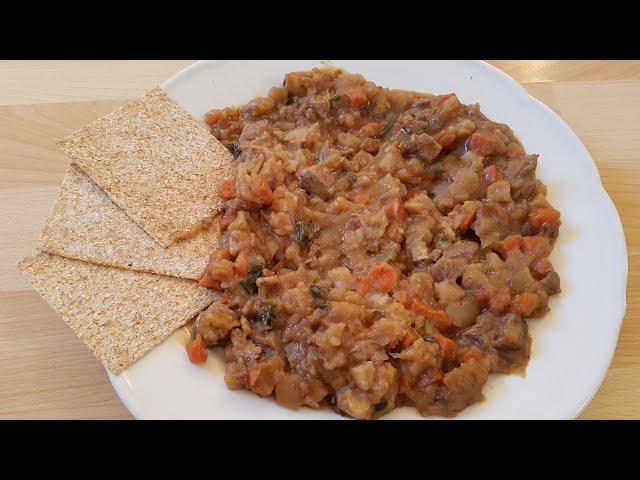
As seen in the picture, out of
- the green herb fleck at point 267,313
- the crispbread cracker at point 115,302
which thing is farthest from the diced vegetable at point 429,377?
the crispbread cracker at point 115,302

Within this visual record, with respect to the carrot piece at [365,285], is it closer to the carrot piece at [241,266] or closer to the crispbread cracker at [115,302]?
the carrot piece at [241,266]

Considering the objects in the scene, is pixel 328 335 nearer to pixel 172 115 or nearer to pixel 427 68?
pixel 172 115

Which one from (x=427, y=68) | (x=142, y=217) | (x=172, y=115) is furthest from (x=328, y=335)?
(x=427, y=68)

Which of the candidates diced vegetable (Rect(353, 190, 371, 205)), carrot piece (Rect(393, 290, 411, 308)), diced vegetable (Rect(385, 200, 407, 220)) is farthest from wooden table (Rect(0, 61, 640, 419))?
diced vegetable (Rect(353, 190, 371, 205))

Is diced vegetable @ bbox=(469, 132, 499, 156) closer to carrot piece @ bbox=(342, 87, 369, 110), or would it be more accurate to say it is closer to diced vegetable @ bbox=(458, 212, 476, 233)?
diced vegetable @ bbox=(458, 212, 476, 233)

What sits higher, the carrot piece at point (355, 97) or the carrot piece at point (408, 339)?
the carrot piece at point (355, 97)
